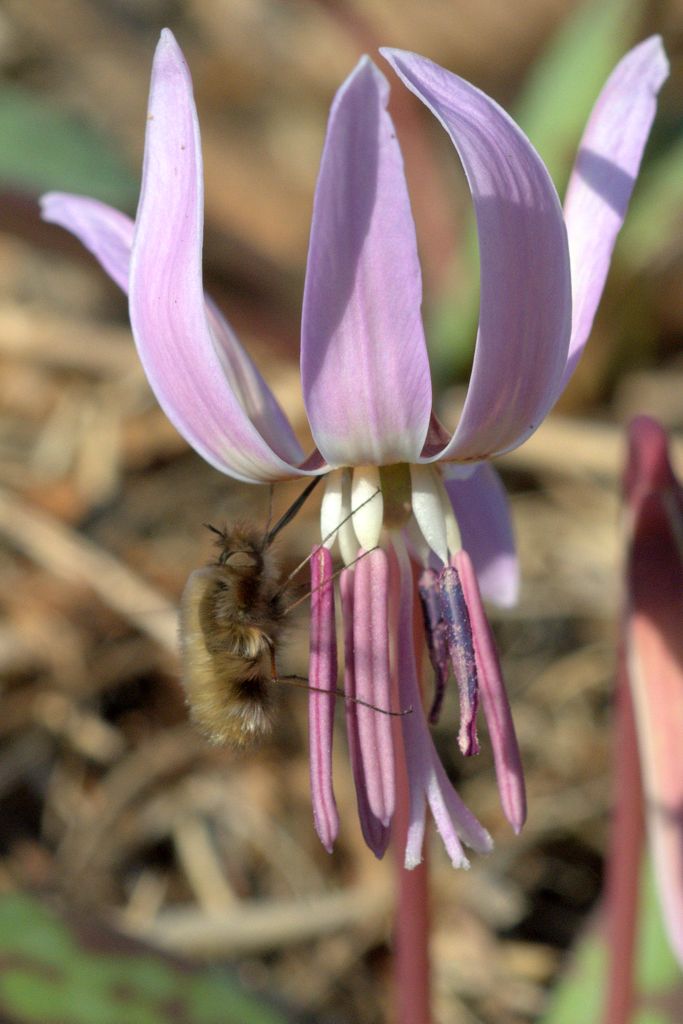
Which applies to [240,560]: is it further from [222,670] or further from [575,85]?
[575,85]

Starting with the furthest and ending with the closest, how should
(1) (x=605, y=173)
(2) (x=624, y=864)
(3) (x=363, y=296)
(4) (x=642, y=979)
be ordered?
(4) (x=642, y=979)
(2) (x=624, y=864)
(1) (x=605, y=173)
(3) (x=363, y=296)

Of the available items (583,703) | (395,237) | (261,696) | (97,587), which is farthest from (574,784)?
(395,237)

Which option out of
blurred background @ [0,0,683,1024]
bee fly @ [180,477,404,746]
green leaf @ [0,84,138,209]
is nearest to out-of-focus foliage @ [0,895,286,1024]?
blurred background @ [0,0,683,1024]

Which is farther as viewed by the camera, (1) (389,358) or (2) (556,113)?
(2) (556,113)

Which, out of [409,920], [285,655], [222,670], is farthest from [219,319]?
[409,920]

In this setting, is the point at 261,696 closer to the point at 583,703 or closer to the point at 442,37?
the point at 583,703
